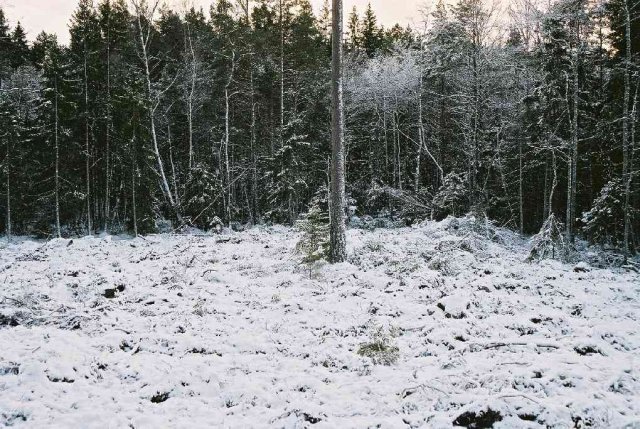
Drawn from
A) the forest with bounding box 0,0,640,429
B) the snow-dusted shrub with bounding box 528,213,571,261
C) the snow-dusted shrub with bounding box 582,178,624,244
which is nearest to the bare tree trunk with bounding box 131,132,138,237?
the forest with bounding box 0,0,640,429

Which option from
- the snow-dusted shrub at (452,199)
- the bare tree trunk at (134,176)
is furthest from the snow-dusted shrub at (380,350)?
the bare tree trunk at (134,176)

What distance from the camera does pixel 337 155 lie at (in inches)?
492

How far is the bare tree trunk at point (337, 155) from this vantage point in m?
12.3

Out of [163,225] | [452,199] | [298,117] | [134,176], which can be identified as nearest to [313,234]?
[452,199]

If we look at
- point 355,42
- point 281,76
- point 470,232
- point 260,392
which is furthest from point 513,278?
point 355,42

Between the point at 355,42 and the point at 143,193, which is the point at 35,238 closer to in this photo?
the point at 143,193

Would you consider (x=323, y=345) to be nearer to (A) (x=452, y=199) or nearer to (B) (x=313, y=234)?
(B) (x=313, y=234)

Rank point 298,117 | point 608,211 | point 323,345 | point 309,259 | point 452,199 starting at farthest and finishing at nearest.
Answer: point 298,117 < point 452,199 < point 608,211 < point 309,259 < point 323,345

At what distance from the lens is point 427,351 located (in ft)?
22.2

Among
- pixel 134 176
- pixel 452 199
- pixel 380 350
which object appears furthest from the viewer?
pixel 134 176

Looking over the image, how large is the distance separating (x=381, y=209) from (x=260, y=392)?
95.0 feet

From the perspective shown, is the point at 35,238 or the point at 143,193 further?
the point at 35,238

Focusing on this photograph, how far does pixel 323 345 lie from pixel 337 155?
21.9ft

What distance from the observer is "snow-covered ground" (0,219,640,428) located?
505 centimetres
